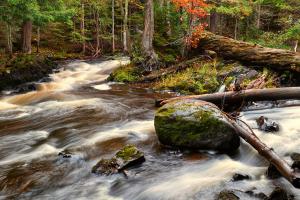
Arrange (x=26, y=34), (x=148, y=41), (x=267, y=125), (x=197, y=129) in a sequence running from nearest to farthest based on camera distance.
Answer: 1. (x=197, y=129)
2. (x=267, y=125)
3. (x=148, y=41)
4. (x=26, y=34)

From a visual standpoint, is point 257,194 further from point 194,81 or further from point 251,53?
point 251,53

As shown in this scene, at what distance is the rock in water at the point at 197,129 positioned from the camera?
7.45 metres

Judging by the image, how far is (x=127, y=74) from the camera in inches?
682

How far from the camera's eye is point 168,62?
62.7 feet

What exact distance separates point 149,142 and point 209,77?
6495 millimetres

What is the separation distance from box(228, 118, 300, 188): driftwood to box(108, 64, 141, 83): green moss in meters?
9.43

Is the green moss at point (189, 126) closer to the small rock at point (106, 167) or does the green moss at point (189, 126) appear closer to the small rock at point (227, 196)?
the small rock at point (106, 167)

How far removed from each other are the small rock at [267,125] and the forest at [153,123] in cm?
2

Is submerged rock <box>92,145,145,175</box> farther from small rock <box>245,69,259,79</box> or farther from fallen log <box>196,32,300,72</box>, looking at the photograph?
fallen log <box>196,32,300,72</box>

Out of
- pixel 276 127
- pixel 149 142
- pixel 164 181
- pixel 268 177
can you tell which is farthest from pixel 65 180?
pixel 276 127

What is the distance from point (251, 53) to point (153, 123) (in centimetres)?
665

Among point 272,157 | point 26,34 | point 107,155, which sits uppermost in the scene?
point 26,34

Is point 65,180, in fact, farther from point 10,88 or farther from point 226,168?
point 10,88

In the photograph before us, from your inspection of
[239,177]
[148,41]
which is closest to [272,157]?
[239,177]
